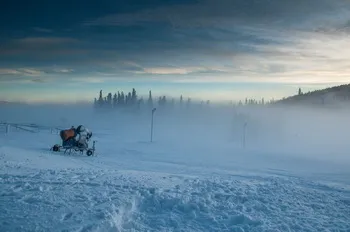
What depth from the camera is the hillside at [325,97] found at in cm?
13712

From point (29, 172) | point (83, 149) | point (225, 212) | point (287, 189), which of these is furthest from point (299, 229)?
point (83, 149)

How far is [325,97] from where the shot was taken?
146 meters

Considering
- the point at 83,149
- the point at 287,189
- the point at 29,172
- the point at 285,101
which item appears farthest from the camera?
the point at 285,101

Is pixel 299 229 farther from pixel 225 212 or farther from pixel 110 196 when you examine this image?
pixel 110 196

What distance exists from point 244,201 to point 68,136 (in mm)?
24993

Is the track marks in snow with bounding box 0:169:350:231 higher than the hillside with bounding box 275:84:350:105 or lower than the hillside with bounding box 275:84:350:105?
lower

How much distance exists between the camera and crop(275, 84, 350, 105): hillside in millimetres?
137125

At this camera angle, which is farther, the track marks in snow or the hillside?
the hillside

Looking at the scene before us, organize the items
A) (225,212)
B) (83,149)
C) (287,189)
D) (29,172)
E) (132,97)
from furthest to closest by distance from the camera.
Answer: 1. (132,97)
2. (83,149)
3. (29,172)
4. (287,189)
5. (225,212)

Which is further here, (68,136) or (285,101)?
(285,101)

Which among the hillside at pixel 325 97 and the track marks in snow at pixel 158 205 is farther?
the hillside at pixel 325 97

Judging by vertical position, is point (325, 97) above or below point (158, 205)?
above

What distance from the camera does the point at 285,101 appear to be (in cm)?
17512

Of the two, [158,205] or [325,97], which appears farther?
[325,97]
